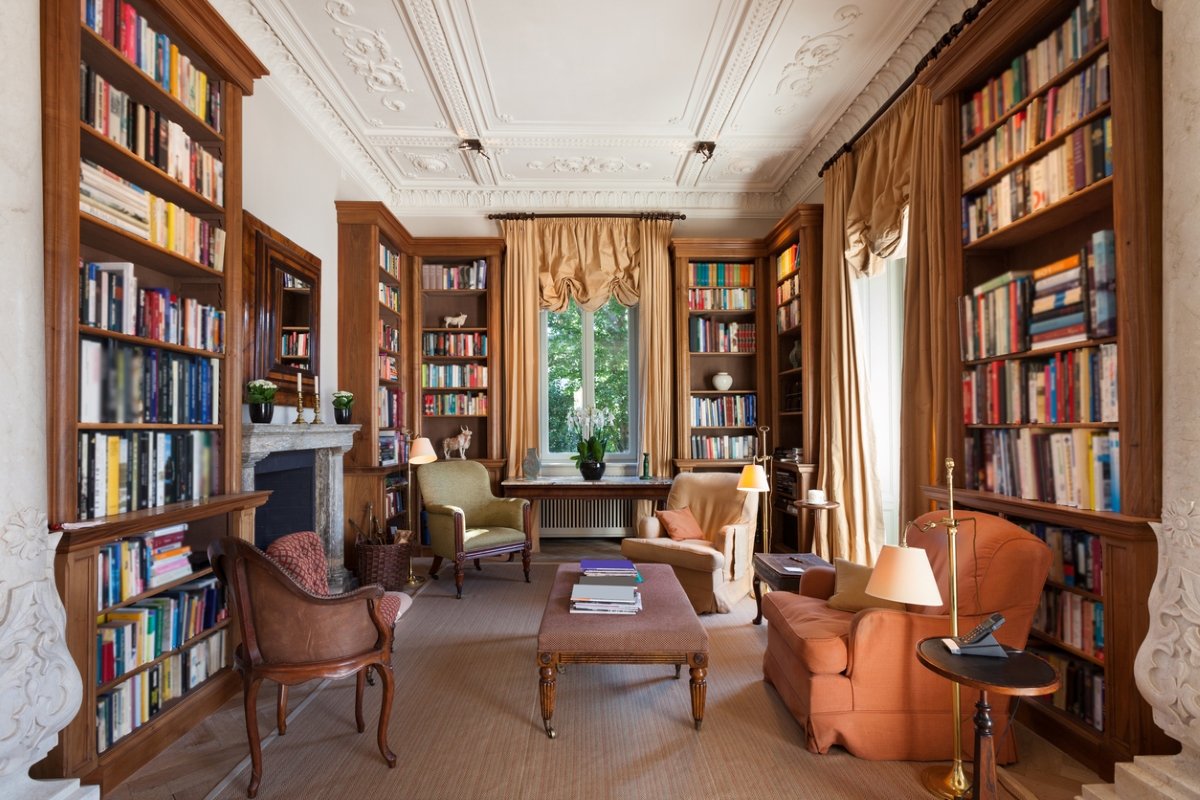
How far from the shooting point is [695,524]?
450cm

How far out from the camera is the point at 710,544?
4.28m

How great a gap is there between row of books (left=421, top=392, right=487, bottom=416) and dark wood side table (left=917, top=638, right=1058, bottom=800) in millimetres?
4759

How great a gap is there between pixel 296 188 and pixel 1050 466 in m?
4.54

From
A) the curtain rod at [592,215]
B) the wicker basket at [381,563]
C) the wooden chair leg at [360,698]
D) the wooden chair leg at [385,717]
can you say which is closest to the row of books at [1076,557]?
the wooden chair leg at [385,717]

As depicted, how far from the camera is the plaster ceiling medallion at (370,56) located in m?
3.40

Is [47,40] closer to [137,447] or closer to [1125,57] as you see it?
[137,447]

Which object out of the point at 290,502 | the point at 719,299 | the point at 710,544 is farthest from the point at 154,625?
the point at 719,299

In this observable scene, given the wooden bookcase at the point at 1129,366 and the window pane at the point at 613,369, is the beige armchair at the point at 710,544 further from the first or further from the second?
the wooden bookcase at the point at 1129,366

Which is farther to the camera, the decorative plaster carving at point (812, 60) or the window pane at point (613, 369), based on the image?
the window pane at point (613, 369)

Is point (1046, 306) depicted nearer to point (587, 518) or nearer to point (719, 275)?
point (719, 275)

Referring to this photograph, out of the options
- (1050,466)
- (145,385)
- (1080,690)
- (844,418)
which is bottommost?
(1080,690)

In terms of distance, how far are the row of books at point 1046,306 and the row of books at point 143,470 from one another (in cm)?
349

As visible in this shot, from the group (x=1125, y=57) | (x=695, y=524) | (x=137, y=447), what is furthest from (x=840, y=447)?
(x=137, y=447)

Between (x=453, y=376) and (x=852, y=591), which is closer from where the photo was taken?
(x=852, y=591)
